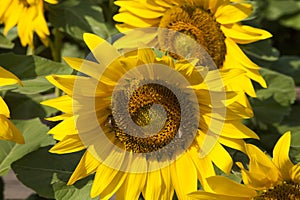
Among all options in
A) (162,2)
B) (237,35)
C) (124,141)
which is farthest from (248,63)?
(124,141)

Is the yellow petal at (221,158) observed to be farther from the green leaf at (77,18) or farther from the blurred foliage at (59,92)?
the green leaf at (77,18)

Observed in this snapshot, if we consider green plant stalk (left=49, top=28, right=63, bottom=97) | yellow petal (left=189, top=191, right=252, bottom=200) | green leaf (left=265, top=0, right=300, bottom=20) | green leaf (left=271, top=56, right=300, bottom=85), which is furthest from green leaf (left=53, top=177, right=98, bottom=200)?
green leaf (left=265, top=0, right=300, bottom=20)

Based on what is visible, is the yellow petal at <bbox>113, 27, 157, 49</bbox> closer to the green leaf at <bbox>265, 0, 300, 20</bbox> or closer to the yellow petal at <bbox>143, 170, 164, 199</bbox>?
the yellow petal at <bbox>143, 170, 164, 199</bbox>

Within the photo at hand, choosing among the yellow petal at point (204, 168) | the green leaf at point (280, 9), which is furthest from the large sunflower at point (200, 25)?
the green leaf at point (280, 9)

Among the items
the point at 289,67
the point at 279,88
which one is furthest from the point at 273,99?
the point at 289,67

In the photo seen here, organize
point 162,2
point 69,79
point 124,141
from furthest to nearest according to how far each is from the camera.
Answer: point 162,2
point 124,141
point 69,79

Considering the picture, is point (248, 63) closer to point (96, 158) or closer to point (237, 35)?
point (237, 35)

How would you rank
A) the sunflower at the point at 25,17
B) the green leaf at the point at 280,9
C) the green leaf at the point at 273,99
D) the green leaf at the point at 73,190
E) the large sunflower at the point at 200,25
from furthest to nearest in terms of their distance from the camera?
1. the green leaf at the point at 280,9
2. the green leaf at the point at 273,99
3. the sunflower at the point at 25,17
4. the large sunflower at the point at 200,25
5. the green leaf at the point at 73,190
